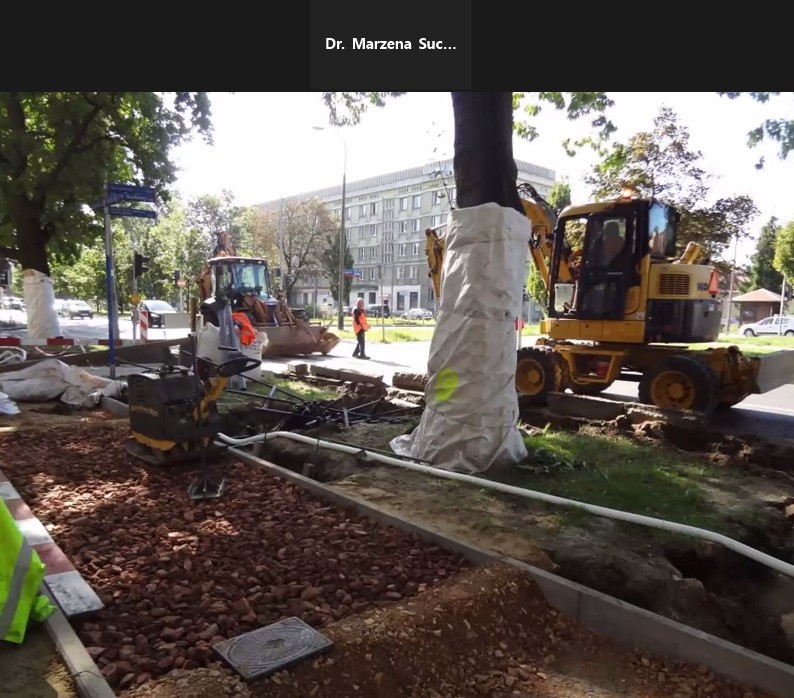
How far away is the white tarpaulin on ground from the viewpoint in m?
9.19

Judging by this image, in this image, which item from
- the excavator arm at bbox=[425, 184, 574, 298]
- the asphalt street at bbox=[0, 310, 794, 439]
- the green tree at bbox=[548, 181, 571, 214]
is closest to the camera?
the asphalt street at bbox=[0, 310, 794, 439]

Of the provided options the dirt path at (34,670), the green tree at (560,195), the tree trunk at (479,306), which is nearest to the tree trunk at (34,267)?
the tree trunk at (479,306)

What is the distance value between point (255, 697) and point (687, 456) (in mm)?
5841

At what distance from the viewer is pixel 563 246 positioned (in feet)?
33.5

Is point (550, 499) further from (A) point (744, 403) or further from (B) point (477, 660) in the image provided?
(A) point (744, 403)

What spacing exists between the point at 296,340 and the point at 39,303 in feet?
23.7

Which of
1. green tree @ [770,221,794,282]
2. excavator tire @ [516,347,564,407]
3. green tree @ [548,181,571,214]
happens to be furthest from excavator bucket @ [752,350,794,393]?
green tree @ [770,221,794,282]

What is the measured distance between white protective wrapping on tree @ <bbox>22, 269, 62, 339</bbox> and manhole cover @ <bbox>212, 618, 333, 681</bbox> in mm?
16839

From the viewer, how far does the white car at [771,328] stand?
1535 inches

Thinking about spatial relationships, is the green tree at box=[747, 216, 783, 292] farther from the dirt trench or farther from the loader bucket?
the dirt trench

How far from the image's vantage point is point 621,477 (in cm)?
582

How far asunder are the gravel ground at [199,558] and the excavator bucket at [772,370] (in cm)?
712

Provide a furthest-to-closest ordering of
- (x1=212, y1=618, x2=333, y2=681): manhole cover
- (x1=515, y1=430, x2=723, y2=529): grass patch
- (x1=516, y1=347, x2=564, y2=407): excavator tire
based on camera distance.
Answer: (x1=516, y1=347, x2=564, y2=407): excavator tire < (x1=515, y1=430, x2=723, y2=529): grass patch < (x1=212, y1=618, x2=333, y2=681): manhole cover

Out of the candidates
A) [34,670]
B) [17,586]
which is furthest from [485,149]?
[34,670]
